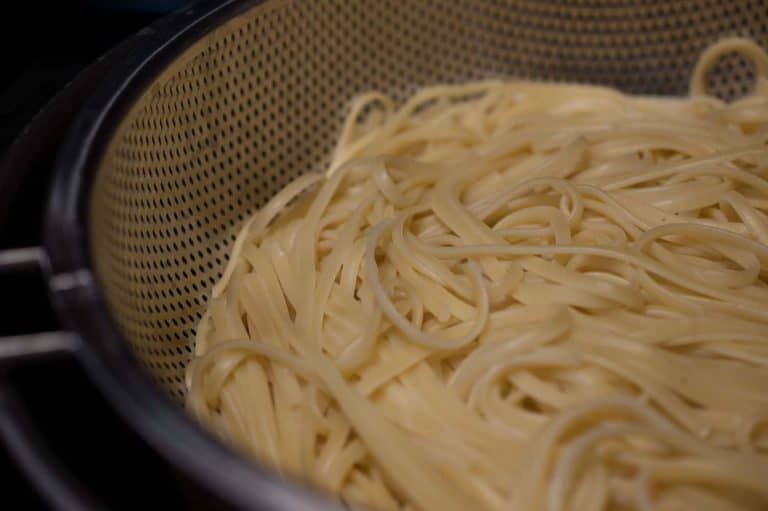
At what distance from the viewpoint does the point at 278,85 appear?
1.45 meters

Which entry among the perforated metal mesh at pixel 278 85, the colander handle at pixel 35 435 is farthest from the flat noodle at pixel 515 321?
the colander handle at pixel 35 435

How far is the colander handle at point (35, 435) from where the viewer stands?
2.40ft

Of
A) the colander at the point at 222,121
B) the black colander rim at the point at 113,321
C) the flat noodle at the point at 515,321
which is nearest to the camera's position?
the black colander rim at the point at 113,321

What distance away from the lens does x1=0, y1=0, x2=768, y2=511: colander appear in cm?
80

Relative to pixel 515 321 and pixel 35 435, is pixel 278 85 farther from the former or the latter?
pixel 35 435

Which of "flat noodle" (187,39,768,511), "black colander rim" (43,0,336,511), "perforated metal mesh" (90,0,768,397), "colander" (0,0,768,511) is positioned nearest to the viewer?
"black colander rim" (43,0,336,511)

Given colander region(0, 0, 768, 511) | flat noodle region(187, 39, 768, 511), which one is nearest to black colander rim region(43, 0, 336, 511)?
colander region(0, 0, 768, 511)

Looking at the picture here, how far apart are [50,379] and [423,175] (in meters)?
0.76

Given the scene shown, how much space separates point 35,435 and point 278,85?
85 cm

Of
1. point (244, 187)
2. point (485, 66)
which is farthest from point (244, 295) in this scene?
point (485, 66)

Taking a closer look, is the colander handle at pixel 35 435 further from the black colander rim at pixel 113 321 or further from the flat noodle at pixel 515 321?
the flat noodle at pixel 515 321

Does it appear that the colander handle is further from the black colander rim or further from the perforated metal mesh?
the perforated metal mesh

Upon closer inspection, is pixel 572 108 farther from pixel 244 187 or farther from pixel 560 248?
pixel 244 187

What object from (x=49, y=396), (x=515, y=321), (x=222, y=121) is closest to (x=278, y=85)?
(x=222, y=121)
